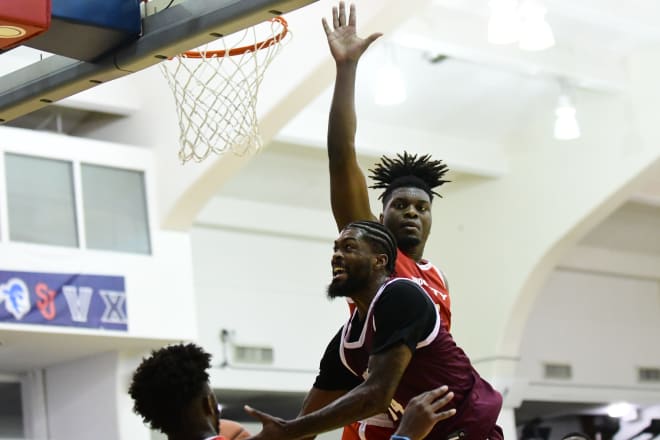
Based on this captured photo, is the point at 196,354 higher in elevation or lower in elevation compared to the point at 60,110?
lower

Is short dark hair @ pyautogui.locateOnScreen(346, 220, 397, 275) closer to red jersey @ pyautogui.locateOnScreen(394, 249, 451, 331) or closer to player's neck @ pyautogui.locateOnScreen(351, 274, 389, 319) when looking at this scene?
player's neck @ pyautogui.locateOnScreen(351, 274, 389, 319)

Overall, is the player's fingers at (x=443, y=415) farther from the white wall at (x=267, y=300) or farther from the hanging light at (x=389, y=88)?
the white wall at (x=267, y=300)

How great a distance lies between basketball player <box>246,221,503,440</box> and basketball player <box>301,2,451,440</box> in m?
0.37

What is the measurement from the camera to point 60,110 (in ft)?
37.9

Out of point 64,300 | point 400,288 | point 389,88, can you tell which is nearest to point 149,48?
point 400,288

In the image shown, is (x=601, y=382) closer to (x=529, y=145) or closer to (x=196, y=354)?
(x=529, y=145)

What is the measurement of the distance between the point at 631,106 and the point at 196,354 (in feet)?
33.5

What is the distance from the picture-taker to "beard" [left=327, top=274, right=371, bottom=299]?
13.9ft

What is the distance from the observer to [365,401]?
3.93 meters

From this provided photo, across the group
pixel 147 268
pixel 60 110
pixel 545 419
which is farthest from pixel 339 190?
pixel 60 110

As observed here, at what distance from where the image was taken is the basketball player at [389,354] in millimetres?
3938

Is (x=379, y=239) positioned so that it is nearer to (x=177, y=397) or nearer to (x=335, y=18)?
(x=177, y=397)

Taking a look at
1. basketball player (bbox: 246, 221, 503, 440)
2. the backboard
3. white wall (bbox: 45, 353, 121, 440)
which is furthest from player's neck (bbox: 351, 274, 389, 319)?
white wall (bbox: 45, 353, 121, 440)

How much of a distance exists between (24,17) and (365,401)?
1768mm
